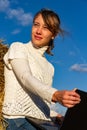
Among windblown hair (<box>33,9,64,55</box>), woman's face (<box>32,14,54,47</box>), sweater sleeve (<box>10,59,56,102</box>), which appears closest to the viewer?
sweater sleeve (<box>10,59,56,102</box>)

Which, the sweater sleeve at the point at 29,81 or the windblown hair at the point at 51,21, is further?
the windblown hair at the point at 51,21

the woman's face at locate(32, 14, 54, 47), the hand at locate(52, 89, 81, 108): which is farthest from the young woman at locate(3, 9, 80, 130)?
the hand at locate(52, 89, 81, 108)

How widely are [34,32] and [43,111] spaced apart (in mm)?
630

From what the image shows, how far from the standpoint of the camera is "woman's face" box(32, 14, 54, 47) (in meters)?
3.23

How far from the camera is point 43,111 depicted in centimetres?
327

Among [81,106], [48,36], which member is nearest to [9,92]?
[48,36]

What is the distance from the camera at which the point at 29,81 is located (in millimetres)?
2619

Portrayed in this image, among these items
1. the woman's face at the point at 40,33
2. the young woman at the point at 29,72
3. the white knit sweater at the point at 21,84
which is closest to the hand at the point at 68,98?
the young woman at the point at 29,72

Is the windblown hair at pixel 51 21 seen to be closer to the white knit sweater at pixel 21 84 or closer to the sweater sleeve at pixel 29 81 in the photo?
the white knit sweater at pixel 21 84

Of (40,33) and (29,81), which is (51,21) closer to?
(40,33)

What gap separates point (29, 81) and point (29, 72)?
4.5 inches

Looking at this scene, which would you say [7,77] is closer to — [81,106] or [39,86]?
[39,86]

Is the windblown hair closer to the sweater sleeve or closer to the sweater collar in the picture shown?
the sweater collar

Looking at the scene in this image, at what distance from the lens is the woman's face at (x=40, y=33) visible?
323cm
